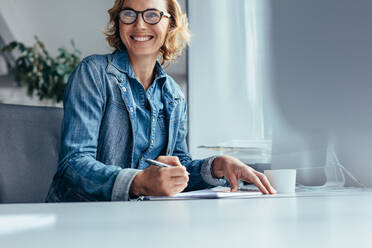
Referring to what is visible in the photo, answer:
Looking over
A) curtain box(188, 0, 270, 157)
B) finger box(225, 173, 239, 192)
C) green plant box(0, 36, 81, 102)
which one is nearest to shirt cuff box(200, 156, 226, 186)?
finger box(225, 173, 239, 192)

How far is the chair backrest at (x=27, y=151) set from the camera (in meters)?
1.23

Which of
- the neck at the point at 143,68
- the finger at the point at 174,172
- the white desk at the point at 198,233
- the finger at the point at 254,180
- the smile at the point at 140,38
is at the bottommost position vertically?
the finger at the point at 254,180

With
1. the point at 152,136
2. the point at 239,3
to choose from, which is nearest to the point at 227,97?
the point at 239,3

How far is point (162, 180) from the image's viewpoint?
0.91m

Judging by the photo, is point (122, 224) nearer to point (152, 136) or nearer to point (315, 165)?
point (315, 165)

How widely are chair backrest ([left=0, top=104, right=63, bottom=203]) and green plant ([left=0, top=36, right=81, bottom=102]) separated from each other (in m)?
2.25

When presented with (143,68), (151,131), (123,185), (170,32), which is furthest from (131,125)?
(170,32)

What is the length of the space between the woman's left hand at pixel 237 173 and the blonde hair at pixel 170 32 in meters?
0.65

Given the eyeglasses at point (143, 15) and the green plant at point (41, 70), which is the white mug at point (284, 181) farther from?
the green plant at point (41, 70)

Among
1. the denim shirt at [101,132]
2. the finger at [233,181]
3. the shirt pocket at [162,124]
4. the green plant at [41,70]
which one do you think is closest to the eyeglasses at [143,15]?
the denim shirt at [101,132]

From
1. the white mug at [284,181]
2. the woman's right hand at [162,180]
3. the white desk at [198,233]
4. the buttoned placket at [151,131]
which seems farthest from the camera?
the buttoned placket at [151,131]

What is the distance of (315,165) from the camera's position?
1166mm

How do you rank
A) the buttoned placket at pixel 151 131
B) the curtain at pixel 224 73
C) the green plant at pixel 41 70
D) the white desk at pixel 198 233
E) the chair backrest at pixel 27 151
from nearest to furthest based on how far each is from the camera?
the white desk at pixel 198 233 → the chair backrest at pixel 27 151 → the buttoned placket at pixel 151 131 → the curtain at pixel 224 73 → the green plant at pixel 41 70

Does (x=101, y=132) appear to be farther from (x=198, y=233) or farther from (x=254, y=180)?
(x=198, y=233)
